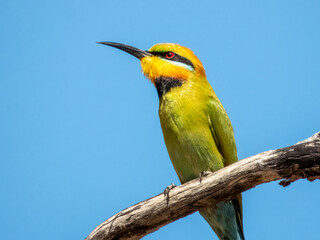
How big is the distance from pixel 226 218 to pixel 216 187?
3.08 feet

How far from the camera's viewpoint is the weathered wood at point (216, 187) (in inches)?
127

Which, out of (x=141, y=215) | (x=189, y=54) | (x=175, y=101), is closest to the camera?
→ (x=141, y=215)

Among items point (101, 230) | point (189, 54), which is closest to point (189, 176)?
point (101, 230)

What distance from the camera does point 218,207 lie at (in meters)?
4.33

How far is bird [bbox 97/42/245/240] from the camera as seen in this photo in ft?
14.3

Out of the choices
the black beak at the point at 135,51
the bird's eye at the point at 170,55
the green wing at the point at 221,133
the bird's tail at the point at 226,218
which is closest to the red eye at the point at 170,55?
the bird's eye at the point at 170,55

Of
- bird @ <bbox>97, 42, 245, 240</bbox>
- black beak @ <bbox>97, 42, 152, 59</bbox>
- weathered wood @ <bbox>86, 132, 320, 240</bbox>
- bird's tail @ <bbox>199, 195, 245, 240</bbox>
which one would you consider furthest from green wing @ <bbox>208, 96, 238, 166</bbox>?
black beak @ <bbox>97, 42, 152, 59</bbox>

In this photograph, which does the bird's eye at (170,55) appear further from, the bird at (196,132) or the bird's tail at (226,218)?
the bird's tail at (226,218)

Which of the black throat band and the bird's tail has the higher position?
the black throat band

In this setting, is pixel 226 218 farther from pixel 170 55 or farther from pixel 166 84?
pixel 170 55

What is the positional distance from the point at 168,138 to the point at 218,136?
0.55 m

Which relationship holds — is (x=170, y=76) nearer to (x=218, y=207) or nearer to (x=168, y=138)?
(x=168, y=138)

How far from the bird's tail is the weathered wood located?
2.28 ft

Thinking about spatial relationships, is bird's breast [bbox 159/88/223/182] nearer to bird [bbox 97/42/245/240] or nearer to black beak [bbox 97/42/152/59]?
bird [bbox 97/42/245/240]
